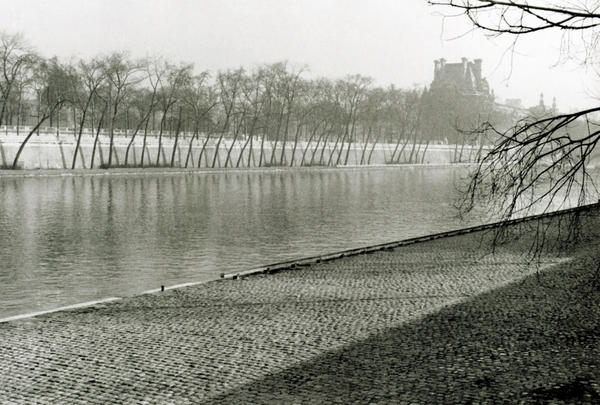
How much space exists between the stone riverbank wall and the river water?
13.8m

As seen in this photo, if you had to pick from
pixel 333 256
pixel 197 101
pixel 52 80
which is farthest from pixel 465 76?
pixel 333 256

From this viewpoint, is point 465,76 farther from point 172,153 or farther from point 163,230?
point 163,230

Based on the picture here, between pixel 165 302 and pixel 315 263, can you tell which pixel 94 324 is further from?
pixel 315 263

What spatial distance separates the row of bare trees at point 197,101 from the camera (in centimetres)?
6412

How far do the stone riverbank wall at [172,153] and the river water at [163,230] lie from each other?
45.2ft

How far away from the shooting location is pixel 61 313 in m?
11.6

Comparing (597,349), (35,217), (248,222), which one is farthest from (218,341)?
(35,217)

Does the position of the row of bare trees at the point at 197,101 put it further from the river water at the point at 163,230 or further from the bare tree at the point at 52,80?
the river water at the point at 163,230

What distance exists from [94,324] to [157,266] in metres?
7.28

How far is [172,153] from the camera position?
253 feet

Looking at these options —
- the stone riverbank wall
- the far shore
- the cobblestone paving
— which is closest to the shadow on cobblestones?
the cobblestone paving

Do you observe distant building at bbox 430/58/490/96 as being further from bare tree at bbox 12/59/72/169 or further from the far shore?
bare tree at bbox 12/59/72/169

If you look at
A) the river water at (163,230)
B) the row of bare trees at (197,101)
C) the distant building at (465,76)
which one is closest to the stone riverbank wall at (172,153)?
the row of bare trees at (197,101)

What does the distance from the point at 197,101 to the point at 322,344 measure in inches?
2636
